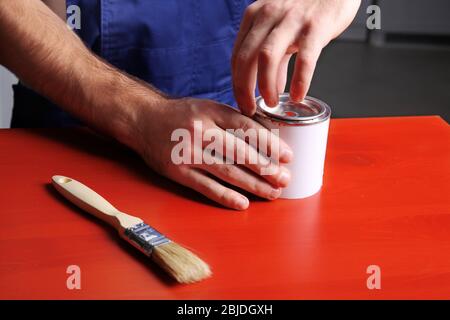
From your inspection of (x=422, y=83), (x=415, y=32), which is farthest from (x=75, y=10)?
(x=415, y=32)

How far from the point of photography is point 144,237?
2.40 feet

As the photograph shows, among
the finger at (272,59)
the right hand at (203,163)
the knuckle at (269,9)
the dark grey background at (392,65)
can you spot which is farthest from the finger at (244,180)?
the dark grey background at (392,65)

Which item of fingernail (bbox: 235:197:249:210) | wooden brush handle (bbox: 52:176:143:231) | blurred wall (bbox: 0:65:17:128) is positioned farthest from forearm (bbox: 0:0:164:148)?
blurred wall (bbox: 0:65:17:128)

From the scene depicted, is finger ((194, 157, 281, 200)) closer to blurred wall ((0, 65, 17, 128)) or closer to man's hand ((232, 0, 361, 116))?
man's hand ((232, 0, 361, 116))

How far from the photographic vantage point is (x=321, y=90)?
10.4ft

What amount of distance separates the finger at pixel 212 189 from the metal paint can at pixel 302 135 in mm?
70

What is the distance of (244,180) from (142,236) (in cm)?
18

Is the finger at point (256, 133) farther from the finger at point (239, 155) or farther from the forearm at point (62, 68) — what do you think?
the forearm at point (62, 68)

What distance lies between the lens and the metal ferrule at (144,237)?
0.72m

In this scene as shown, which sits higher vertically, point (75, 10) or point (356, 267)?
point (75, 10)

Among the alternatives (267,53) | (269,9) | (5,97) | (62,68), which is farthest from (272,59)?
(5,97)

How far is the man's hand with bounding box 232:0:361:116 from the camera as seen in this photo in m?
0.83
